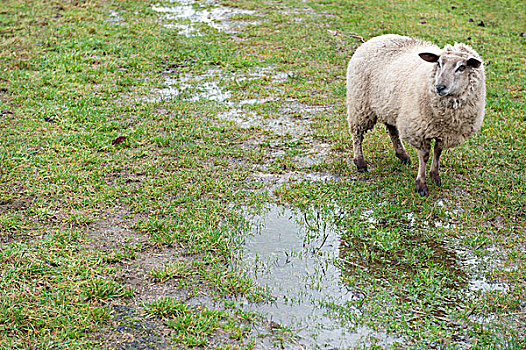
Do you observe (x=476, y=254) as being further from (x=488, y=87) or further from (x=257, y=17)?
(x=257, y=17)

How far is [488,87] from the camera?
9.73 metres

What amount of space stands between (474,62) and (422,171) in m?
1.46

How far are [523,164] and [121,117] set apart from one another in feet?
20.4

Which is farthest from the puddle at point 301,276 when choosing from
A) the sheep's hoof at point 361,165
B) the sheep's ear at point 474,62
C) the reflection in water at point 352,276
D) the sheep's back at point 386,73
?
the sheep's ear at point 474,62

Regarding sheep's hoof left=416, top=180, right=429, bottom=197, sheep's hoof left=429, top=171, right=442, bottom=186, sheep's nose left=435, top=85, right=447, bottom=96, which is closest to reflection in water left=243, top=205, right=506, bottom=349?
sheep's hoof left=416, top=180, right=429, bottom=197

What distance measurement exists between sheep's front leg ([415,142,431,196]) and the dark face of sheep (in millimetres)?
861

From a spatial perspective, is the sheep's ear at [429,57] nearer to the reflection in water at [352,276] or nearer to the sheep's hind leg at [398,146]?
the sheep's hind leg at [398,146]

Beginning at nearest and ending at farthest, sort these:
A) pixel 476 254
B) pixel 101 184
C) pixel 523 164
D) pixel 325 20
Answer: pixel 476 254, pixel 101 184, pixel 523 164, pixel 325 20

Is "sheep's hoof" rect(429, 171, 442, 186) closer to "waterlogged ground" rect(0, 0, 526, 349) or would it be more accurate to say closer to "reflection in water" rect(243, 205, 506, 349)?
"waterlogged ground" rect(0, 0, 526, 349)

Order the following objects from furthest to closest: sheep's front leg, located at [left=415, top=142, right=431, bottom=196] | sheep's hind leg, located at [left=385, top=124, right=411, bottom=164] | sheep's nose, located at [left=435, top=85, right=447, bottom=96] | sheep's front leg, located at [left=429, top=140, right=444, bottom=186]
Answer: sheep's hind leg, located at [left=385, top=124, right=411, bottom=164] < sheep's front leg, located at [left=429, top=140, right=444, bottom=186] < sheep's front leg, located at [left=415, top=142, right=431, bottom=196] < sheep's nose, located at [left=435, top=85, right=447, bottom=96]

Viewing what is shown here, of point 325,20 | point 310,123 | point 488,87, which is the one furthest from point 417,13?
point 310,123

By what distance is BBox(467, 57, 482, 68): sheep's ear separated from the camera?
557 centimetres

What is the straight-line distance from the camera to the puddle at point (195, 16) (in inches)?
560

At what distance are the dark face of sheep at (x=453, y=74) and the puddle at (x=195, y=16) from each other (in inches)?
356
